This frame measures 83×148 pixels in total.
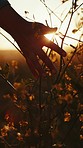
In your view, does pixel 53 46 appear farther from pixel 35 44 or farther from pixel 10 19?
pixel 10 19

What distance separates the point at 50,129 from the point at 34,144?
42cm

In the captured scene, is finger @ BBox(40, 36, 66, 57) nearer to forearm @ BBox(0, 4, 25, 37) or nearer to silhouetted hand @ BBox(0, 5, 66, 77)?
silhouetted hand @ BBox(0, 5, 66, 77)

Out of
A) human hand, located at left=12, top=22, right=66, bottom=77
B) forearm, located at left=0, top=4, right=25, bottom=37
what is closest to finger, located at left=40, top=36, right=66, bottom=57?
human hand, located at left=12, top=22, right=66, bottom=77

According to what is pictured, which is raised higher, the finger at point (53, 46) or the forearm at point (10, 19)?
the forearm at point (10, 19)

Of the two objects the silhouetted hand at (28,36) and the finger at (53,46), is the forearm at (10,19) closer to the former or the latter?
the silhouetted hand at (28,36)

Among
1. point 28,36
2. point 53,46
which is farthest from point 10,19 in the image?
point 53,46

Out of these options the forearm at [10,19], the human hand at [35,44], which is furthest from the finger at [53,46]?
the forearm at [10,19]

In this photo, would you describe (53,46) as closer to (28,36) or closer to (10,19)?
(28,36)

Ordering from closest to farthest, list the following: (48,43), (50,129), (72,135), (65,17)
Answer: (48,43) → (65,17) → (50,129) → (72,135)

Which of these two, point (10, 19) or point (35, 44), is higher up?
point (10, 19)

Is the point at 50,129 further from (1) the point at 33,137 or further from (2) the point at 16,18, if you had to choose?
(2) the point at 16,18

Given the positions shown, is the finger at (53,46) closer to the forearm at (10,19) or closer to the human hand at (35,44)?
the human hand at (35,44)

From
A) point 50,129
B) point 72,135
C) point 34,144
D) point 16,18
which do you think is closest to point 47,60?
point 16,18

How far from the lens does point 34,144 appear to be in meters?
3.90
